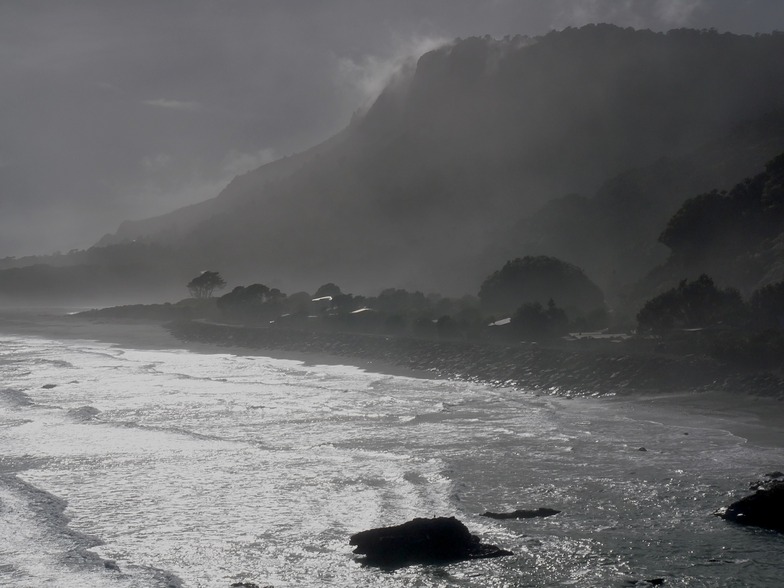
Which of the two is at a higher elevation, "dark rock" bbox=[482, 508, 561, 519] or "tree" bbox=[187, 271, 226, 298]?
"tree" bbox=[187, 271, 226, 298]

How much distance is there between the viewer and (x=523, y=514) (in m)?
18.0

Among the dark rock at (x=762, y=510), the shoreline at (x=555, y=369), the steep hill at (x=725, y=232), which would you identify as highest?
the steep hill at (x=725, y=232)

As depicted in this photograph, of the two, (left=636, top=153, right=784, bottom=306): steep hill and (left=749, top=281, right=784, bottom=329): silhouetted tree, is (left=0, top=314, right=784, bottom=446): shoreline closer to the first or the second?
(left=749, top=281, right=784, bottom=329): silhouetted tree

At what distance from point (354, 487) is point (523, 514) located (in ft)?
15.4

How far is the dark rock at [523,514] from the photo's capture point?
17922 mm

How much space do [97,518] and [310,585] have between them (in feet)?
21.5

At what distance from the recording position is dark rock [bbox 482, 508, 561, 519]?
17.9m

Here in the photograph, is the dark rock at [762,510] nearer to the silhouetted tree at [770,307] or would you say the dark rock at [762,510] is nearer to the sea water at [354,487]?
the sea water at [354,487]

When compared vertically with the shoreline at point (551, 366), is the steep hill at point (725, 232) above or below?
above

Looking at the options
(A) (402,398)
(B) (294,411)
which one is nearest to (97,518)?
(B) (294,411)

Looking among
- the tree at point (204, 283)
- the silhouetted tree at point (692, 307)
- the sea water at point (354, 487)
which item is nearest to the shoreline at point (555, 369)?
the sea water at point (354, 487)

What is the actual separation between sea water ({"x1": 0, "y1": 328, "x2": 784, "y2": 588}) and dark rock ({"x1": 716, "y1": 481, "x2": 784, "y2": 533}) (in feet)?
1.38

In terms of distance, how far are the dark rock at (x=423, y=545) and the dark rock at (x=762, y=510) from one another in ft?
18.1

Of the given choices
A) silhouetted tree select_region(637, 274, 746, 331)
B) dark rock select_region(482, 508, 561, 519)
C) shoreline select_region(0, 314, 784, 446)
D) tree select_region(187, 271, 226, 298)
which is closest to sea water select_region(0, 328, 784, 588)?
dark rock select_region(482, 508, 561, 519)
